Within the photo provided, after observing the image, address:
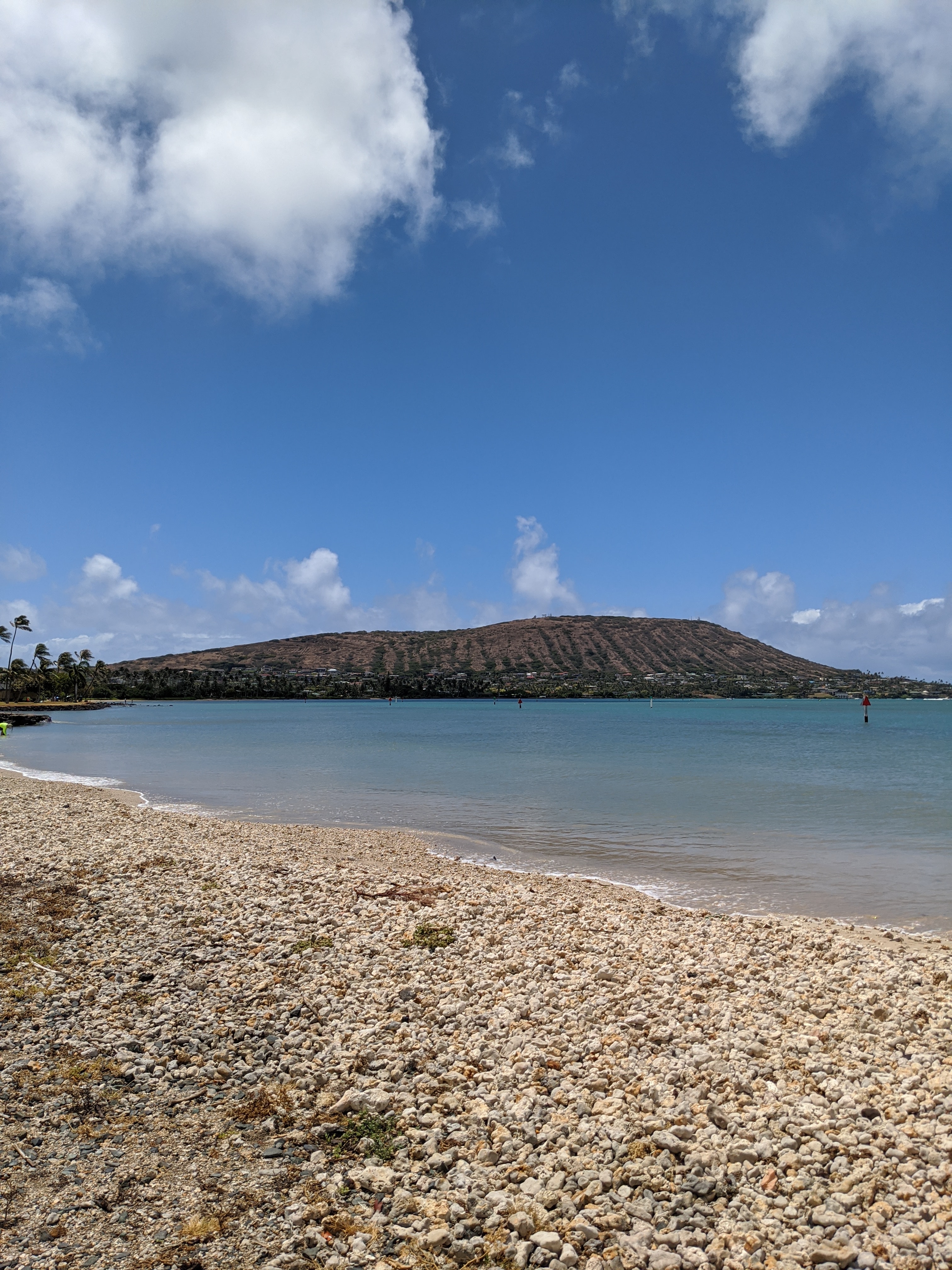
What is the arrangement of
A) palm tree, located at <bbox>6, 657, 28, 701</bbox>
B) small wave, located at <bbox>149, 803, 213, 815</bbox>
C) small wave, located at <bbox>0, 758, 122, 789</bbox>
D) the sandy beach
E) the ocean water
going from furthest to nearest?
palm tree, located at <bbox>6, 657, 28, 701</bbox>, small wave, located at <bbox>0, 758, 122, 789</bbox>, small wave, located at <bbox>149, 803, 213, 815</bbox>, the ocean water, the sandy beach

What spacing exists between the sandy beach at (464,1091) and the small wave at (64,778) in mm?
22261

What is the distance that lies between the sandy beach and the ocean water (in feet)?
15.5

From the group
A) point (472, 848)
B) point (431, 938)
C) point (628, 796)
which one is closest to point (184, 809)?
point (472, 848)

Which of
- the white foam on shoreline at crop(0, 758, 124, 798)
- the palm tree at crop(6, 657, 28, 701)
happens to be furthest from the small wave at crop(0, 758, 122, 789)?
the palm tree at crop(6, 657, 28, 701)

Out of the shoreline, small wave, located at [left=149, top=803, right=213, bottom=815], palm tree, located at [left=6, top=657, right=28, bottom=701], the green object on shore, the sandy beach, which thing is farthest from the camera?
palm tree, located at [left=6, top=657, right=28, bottom=701]

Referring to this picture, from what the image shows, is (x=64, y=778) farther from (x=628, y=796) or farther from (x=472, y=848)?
(x=628, y=796)

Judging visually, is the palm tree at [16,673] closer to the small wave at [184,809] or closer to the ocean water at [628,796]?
the ocean water at [628,796]

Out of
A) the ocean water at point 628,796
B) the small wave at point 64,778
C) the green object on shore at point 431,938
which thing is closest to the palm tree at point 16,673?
the ocean water at point 628,796

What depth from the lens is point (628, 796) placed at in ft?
93.7

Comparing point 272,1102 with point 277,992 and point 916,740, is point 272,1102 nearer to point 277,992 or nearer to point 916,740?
point 277,992

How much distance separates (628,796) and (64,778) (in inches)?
992

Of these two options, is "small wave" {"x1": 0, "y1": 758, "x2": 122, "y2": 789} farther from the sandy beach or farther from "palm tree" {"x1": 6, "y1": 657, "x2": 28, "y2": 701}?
"palm tree" {"x1": 6, "y1": 657, "x2": 28, "y2": 701}

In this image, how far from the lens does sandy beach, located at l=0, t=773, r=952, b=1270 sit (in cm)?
481

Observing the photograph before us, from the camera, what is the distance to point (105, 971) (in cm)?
891
